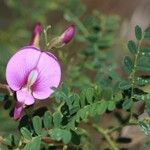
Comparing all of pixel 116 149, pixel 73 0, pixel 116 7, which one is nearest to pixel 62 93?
pixel 116 149

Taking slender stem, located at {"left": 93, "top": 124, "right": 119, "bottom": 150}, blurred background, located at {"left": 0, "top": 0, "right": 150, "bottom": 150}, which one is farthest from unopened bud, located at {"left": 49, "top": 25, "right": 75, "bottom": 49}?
blurred background, located at {"left": 0, "top": 0, "right": 150, "bottom": 150}

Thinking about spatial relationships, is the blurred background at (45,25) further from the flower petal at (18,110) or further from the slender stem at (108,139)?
the flower petal at (18,110)

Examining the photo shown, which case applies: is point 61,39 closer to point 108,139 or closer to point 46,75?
point 46,75

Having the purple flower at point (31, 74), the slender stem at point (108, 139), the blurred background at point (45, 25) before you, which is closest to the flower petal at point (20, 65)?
the purple flower at point (31, 74)

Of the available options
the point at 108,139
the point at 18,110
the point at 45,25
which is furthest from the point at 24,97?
the point at 45,25

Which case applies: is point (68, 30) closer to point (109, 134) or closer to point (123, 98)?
point (123, 98)

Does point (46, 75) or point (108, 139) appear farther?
point (108, 139)

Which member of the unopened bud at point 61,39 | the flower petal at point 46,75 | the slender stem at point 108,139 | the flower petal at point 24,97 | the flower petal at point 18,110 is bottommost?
the slender stem at point 108,139
